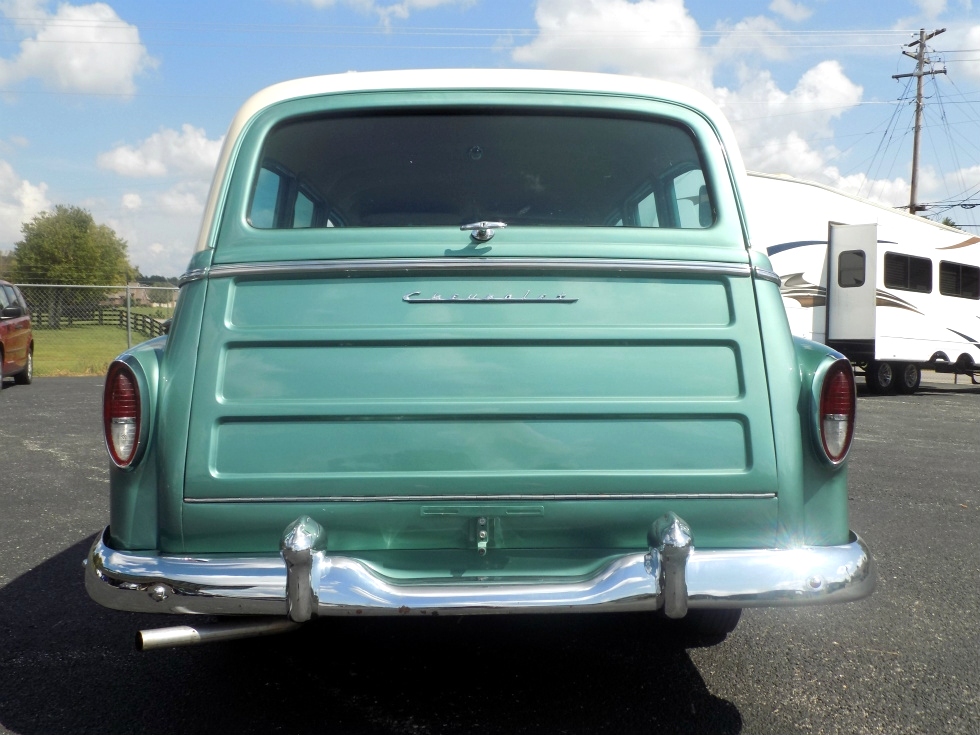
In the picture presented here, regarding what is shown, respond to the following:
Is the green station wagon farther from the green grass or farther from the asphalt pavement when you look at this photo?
the green grass

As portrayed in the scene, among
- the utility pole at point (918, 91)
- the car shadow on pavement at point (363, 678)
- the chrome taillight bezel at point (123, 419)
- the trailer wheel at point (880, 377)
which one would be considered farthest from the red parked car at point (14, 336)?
the utility pole at point (918, 91)

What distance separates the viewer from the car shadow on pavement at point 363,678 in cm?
281

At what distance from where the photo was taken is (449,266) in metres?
2.66

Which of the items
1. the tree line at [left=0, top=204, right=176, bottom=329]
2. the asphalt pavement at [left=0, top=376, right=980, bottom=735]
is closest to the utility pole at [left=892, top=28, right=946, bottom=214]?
the asphalt pavement at [left=0, top=376, right=980, bottom=735]

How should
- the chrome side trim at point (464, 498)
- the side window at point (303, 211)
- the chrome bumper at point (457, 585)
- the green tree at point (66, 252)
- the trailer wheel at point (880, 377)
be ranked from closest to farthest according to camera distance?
the chrome bumper at point (457, 585) → the chrome side trim at point (464, 498) → the side window at point (303, 211) → the trailer wheel at point (880, 377) → the green tree at point (66, 252)

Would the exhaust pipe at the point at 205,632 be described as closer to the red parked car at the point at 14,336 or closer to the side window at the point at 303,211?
the side window at the point at 303,211

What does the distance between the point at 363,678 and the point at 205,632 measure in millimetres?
915

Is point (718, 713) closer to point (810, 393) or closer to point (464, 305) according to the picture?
point (810, 393)

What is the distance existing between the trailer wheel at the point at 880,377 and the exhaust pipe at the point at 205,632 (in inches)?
592

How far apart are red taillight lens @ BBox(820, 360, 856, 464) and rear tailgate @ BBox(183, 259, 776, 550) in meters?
0.21

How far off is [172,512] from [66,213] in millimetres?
70653

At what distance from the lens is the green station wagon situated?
7.96 ft

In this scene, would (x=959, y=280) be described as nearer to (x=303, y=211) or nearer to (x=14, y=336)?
(x=14, y=336)

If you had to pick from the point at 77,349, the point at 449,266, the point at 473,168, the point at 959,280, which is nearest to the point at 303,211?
the point at 473,168
